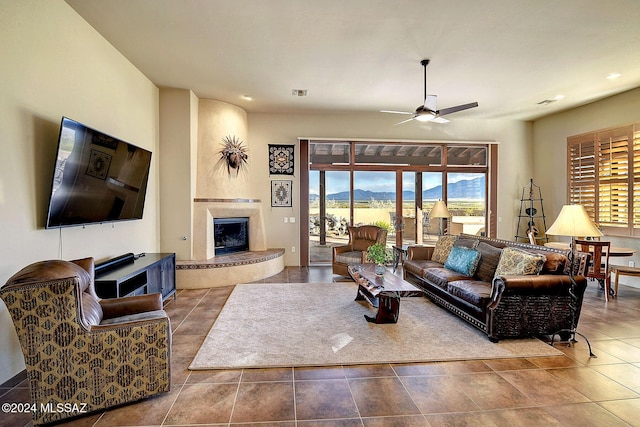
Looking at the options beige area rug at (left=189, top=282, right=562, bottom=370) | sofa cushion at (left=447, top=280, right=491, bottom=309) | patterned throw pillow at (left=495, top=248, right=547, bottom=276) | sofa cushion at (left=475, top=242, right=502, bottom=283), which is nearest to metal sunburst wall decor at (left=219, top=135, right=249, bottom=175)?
beige area rug at (left=189, top=282, right=562, bottom=370)

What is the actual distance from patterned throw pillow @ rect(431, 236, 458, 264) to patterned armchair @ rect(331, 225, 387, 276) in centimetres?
101

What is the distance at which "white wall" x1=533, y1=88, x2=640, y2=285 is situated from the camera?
5.39 metres

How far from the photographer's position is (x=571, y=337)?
10.5 ft

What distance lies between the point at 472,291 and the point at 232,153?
4746mm

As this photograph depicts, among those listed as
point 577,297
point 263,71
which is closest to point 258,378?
point 577,297

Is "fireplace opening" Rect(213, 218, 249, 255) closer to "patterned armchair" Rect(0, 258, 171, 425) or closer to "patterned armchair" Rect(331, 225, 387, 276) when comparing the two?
"patterned armchair" Rect(331, 225, 387, 276)

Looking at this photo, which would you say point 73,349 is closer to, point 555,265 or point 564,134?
point 555,265

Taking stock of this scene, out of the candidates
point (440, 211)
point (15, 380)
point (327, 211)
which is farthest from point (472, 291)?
point (15, 380)

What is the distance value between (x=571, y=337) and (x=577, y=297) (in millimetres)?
432

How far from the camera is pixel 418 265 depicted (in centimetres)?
476

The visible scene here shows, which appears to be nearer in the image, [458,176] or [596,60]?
[596,60]

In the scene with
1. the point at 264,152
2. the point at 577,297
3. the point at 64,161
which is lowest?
the point at 577,297

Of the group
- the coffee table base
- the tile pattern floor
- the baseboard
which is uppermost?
the coffee table base

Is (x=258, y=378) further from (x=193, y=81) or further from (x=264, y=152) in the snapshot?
(x=264, y=152)
